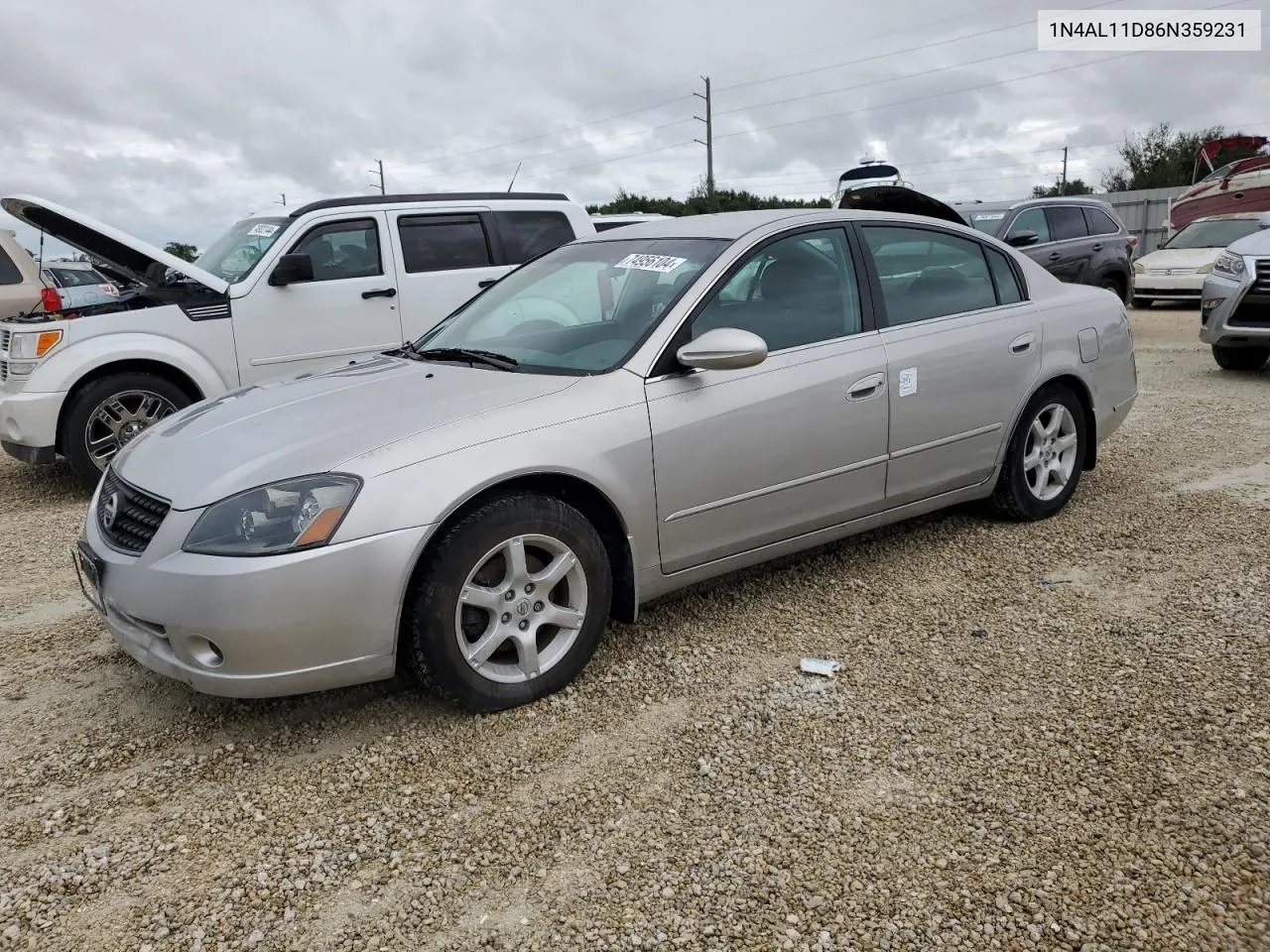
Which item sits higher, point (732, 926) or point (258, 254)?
point (258, 254)

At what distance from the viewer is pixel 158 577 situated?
9.27 feet

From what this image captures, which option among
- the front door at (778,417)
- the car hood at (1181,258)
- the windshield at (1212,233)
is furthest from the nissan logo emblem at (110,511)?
the windshield at (1212,233)

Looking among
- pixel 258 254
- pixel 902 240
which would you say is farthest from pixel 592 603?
pixel 258 254

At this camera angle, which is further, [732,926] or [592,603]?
[592,603]

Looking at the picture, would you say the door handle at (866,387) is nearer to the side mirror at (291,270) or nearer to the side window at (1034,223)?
the side mirror at (291,270)

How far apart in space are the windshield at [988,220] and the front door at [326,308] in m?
7.77

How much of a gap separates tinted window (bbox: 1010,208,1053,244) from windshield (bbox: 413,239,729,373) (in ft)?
30.6

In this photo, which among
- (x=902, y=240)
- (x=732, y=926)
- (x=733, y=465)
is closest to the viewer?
(x=732, y=926)

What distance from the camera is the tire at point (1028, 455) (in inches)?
186

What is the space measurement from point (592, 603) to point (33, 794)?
1.72 meters

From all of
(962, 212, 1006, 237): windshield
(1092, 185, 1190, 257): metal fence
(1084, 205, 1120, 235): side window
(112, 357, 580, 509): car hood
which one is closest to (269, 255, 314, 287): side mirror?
(112, 357, 580, 509): car hood

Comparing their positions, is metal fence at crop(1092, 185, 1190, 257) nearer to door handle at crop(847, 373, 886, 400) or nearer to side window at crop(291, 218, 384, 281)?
side window at crop(291, 218, 384, 281)

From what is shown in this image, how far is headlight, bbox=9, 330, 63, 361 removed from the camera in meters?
6.15

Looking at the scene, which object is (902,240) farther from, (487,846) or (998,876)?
(487,846)
